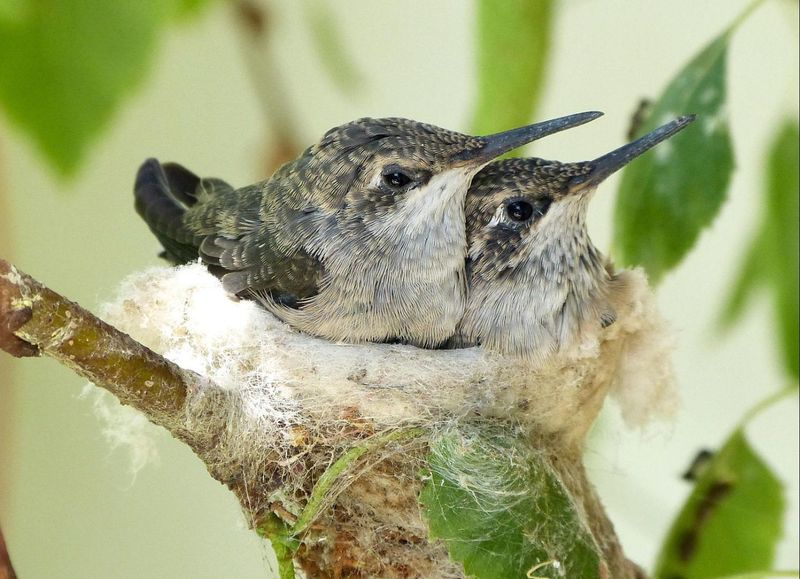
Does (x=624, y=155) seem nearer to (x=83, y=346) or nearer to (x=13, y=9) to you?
(x=83, y=346)

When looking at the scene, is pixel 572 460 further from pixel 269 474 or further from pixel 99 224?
pixel 99 224

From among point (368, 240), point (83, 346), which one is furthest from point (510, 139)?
point (83, 346)

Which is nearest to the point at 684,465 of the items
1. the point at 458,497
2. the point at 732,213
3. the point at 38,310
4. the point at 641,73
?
the point at 732,213

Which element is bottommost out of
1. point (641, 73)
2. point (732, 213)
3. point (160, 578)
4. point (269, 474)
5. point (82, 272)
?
point (160, 578)

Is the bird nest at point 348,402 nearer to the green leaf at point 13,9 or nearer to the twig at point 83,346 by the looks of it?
the twig at point 83,346

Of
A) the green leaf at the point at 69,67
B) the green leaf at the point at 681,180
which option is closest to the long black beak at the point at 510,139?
the green leaf at the point at 681,180

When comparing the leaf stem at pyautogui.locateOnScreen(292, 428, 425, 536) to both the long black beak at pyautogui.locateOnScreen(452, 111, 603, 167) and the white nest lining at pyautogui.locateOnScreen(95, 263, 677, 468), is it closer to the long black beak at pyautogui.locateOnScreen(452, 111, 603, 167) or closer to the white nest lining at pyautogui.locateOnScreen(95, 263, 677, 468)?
the white nest lining at pyautogui.locateOnScreen(95, 263, 677, 468)
